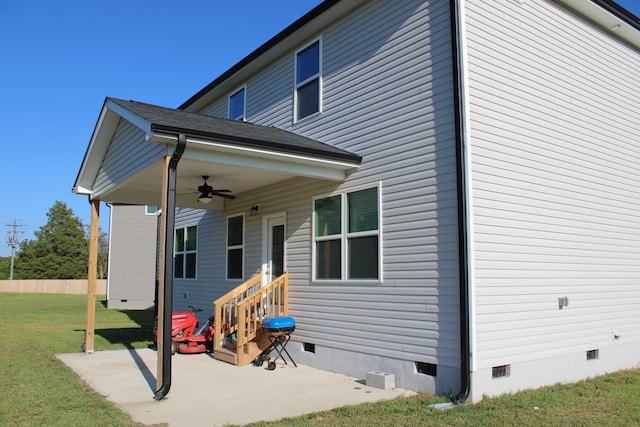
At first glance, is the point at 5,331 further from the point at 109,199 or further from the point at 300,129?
the point at 300,129

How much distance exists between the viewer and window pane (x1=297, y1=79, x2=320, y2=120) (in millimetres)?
9125

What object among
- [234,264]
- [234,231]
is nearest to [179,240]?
[234,231]

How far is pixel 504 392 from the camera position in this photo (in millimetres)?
6121

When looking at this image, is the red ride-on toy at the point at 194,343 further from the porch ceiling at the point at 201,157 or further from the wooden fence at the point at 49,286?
the wooden fence at the point at 49,286

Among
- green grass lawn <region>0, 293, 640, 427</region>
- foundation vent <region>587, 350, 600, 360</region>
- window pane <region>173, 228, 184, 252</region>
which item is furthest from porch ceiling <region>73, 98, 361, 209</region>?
foundation vent <region>587, 350, 600, 360</region>

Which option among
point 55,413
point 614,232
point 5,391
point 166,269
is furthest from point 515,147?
point 5,391

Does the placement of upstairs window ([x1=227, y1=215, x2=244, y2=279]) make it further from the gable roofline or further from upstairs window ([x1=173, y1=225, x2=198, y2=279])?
the gable roofline

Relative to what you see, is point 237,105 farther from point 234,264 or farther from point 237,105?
point 234,264

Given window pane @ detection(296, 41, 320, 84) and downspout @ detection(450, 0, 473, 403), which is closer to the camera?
downspout @ detection(450, 0, 473, 403)

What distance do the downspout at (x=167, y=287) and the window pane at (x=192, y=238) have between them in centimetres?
704

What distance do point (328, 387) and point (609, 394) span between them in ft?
11.3

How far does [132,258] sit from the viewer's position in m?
25.4

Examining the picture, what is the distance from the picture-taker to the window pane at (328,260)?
26.4 feet

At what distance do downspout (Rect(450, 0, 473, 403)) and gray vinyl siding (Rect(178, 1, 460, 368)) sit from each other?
171 millimetres
